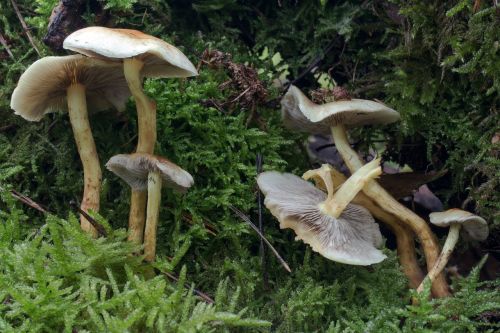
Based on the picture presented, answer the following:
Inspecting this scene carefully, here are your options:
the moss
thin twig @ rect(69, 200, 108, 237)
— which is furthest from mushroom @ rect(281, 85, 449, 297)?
thin twig @ rect(69, 200, 108, 237)

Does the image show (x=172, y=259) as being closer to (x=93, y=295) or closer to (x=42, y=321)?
(x=93, y=295)

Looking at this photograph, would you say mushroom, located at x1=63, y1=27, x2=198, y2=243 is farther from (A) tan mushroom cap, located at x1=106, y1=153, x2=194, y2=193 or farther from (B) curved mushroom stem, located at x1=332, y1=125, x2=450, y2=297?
(B) curved mushroom stem, located at x1=332, y1=125, x2=450, y2=297

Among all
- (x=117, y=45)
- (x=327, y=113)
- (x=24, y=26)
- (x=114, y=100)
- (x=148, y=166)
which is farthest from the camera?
(x=24, y=26)

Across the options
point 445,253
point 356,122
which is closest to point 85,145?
point 356,122

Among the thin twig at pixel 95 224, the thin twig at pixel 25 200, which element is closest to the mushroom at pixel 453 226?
the thin twig at pixel 95 224

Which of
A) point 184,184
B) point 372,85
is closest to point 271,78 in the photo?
point 372,85

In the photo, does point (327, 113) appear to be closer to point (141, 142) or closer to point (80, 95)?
point (141, 142)

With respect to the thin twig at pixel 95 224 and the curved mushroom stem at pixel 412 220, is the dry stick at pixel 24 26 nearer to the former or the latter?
the thin twig at pixel 95 224
